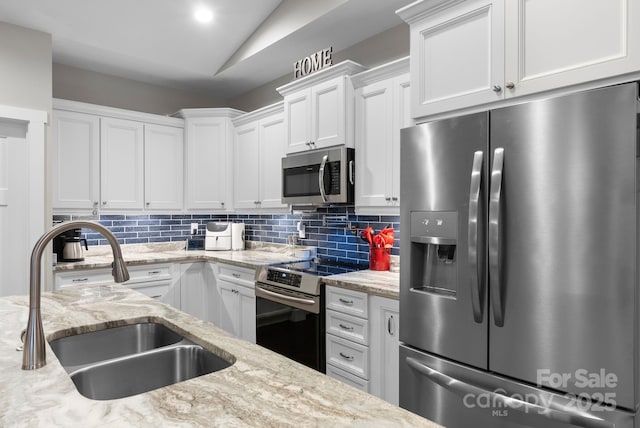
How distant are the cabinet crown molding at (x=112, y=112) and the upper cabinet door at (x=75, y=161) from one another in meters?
0.05

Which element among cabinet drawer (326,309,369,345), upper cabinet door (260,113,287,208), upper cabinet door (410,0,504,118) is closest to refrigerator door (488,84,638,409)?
upper cabinet door (410,0,504,118)

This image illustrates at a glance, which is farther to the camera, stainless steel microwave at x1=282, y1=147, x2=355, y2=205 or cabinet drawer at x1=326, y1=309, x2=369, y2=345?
stainless steel microwave at x1=282, y1=147, x2=355, y2=205

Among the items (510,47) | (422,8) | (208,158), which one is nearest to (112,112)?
(208,158)

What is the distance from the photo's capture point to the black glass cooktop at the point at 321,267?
2852 millimetres

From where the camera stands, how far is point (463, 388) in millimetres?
1689

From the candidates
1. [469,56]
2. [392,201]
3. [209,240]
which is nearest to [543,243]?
[469,56]

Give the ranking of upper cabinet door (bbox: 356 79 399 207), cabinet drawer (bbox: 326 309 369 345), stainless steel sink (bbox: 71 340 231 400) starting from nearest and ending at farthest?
stainless steel sink (bbox: 71 340 231 400), cabinet drawer (bbox: 326 309 369 345), upper cabinet door (bbox: 356 79 399 207)

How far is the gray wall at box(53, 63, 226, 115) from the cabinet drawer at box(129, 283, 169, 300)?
1.95 meters

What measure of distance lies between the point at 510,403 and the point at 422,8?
1879 mm

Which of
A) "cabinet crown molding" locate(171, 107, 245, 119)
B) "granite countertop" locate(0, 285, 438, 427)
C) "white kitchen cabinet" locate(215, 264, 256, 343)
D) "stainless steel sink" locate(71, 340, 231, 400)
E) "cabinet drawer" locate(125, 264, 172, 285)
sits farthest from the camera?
"cabinet crown molding" locate(171, 107, 245, 119)

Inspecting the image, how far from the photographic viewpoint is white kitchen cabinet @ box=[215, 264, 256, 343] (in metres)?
3.31

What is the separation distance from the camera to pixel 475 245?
162cm

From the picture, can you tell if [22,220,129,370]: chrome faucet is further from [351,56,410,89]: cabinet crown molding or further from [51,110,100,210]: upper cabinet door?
[51,110,100,210]: upper cabinet door

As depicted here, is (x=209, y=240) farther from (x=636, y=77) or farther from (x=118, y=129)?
(x=636, y=77)
